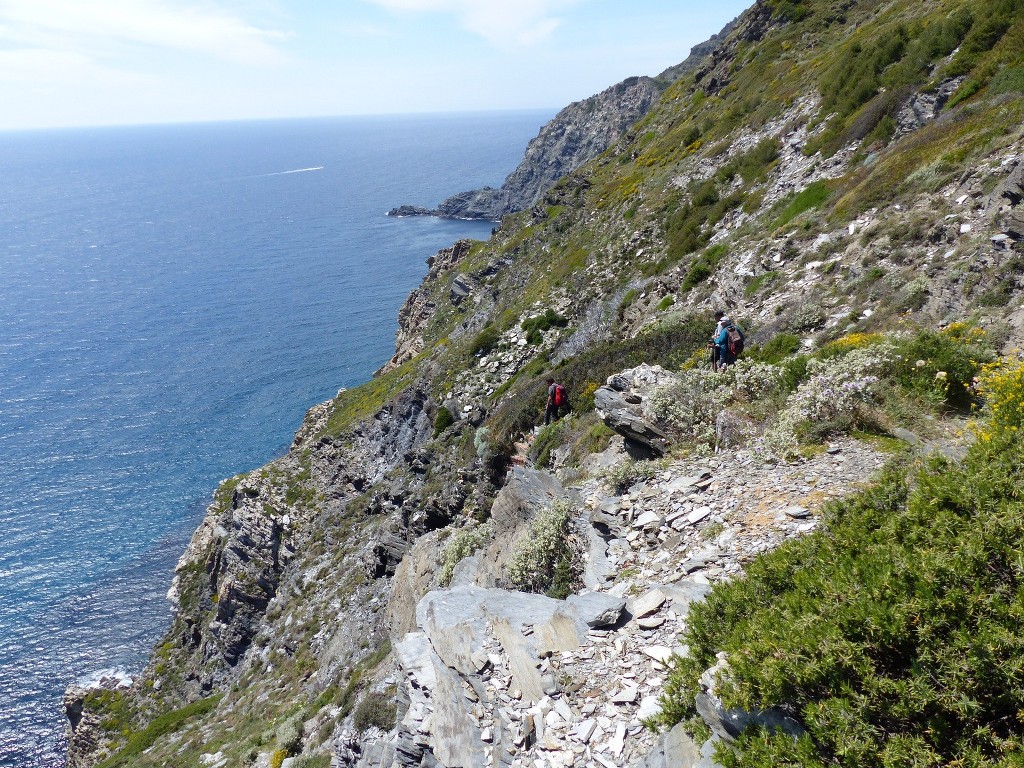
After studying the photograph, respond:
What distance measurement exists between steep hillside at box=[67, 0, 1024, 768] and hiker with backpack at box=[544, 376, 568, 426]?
3.66 ft

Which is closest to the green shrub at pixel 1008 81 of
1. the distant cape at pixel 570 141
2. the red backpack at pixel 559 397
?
the red backpack at pixel 559 397

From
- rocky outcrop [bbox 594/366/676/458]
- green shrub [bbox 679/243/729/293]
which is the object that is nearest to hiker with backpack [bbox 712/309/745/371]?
rocky outcrop [bbox 594/366/676/458]

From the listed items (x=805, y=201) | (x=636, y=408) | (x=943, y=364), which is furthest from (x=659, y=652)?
(x=805, y=201)

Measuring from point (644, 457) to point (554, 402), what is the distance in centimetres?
767

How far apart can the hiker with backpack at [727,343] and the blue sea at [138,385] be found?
4356 cm

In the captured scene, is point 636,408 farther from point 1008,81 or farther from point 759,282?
point 1008,81

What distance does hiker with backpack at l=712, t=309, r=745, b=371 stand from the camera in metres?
15.1

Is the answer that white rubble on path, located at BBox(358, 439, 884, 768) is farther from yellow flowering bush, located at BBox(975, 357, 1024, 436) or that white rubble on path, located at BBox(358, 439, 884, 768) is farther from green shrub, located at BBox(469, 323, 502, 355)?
green shrub, located at BBox(469, 323, 502, 355)

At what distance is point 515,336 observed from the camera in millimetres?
40625

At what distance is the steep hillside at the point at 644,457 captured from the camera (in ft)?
24.9

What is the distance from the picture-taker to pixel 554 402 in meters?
20.7

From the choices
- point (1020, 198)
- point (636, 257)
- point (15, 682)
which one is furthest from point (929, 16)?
point (15, 682)

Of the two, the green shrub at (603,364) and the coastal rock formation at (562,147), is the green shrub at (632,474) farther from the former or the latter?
the coastal rock formation at (562,147)

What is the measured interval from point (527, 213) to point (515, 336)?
127ft
